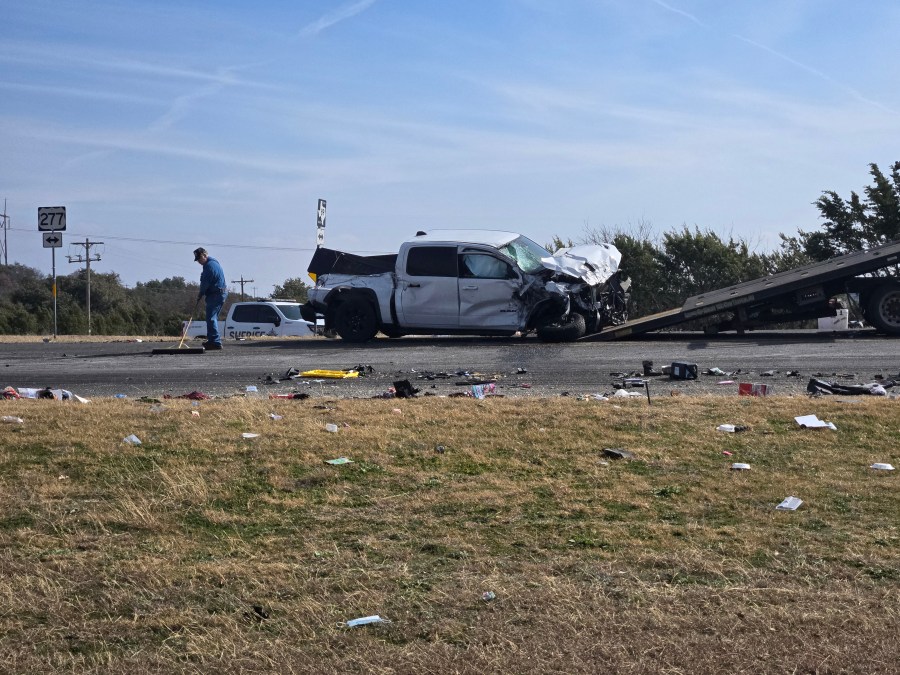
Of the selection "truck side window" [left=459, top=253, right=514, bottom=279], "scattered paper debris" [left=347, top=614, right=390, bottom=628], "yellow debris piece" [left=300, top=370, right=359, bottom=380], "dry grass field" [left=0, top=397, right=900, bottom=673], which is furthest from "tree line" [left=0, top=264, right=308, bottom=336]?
"scattered paper debris" [left=347, top=614, right=390, bottom=628]

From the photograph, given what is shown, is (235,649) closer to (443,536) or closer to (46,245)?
(443,536)

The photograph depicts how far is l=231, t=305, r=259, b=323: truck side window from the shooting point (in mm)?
29641

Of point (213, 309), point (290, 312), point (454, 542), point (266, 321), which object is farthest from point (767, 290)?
point (290, 312)

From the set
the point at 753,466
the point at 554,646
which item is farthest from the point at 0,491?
the point at 753,466

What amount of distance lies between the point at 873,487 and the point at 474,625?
307cm

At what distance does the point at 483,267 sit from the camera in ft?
55.3

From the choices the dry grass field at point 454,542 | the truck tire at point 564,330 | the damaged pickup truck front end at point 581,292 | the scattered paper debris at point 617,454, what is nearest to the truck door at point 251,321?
the damaged pickup truck front end at point 581,292

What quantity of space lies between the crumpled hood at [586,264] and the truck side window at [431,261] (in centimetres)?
164

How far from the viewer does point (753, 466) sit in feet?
21.1

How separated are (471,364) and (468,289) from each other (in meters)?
4.07

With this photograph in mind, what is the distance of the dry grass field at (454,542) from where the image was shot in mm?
3930

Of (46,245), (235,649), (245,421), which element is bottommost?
(235,649)

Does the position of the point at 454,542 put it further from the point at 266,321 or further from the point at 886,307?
the point at 266,321

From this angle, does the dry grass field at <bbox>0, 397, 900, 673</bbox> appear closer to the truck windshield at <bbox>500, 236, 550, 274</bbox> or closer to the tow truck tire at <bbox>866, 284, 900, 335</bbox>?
the tow truck tire at <bbox>866, 284, 900, 335</bbox>
